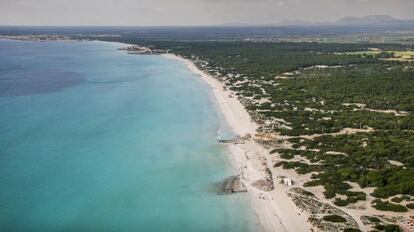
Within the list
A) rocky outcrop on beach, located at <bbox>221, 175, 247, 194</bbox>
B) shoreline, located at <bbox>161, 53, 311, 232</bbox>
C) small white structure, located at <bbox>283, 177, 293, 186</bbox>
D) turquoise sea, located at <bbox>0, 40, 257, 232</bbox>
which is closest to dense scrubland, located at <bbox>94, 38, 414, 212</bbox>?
small white structure, located at <bbox>283, 177, 293, 186</bbox>

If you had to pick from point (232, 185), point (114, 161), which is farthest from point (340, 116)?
point (114, 161)

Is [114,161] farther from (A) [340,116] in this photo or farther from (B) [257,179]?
(A) [340,116]

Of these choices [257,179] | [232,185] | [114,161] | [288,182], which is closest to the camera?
[288,182]

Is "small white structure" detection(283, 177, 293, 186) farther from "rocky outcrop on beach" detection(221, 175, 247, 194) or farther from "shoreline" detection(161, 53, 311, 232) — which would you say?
"rocky outcrop on beach" detection(221, 175, 247, 194)

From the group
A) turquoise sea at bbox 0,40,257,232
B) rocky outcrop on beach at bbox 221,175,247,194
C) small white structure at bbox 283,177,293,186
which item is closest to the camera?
turquoise sea at bbox 0,40,257,232

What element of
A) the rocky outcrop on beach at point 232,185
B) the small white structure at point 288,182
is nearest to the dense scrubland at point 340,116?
the small white structure at point 288,182

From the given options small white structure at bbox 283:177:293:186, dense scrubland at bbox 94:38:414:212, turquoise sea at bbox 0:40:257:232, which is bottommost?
turquoise sea at bbox 0:40:257:232

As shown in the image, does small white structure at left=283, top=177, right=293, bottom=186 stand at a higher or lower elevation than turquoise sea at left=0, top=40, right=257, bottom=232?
higher
